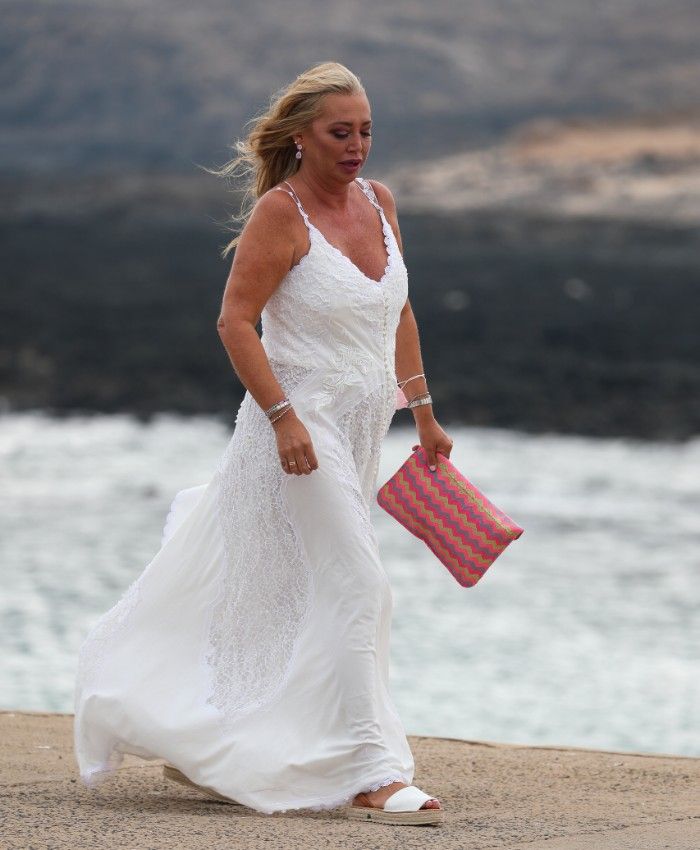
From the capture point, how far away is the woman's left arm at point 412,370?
436cm

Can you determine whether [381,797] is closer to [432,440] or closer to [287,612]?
[287,612]

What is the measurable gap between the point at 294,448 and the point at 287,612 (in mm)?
422

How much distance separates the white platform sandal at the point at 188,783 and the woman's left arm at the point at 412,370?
36.4 inches

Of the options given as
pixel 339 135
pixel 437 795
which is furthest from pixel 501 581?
pixel 339 135

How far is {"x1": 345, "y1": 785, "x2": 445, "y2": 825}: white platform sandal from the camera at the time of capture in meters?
3.98

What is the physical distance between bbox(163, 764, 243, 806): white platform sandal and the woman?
18 mm

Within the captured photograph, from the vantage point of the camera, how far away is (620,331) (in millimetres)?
25031

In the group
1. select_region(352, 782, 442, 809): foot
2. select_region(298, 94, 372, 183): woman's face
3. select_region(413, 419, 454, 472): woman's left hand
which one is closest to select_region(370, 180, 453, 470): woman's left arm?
select_region(413, 419, 454, 472): woman's left hand

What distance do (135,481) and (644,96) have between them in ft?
232

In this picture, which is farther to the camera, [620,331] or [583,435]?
[620,331]

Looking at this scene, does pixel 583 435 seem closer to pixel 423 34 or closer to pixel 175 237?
pixel 175 237

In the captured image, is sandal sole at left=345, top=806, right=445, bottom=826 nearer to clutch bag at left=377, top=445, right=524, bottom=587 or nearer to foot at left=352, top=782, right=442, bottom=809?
foot at left=352, top=782, right=442, bottom=809

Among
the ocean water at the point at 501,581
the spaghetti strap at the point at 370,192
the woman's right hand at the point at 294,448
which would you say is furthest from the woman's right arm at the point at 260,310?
the ocean water at the point at 501,581

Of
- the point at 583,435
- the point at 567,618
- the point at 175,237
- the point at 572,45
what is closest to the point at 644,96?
the point at 572,45
